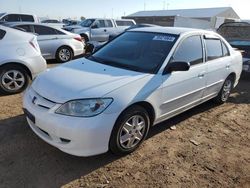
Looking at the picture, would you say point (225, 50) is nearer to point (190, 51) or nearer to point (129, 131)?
point (190, 51)

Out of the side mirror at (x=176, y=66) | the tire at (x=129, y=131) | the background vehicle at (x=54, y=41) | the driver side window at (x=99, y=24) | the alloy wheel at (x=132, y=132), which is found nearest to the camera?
the tire at (x=129, y=131)

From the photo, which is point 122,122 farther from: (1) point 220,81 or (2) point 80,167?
(1) point 220,81

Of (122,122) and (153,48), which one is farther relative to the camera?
(153,48)

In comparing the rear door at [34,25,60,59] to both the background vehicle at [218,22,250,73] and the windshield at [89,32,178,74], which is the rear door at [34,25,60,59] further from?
the background vehicle at [218,22,250,73]

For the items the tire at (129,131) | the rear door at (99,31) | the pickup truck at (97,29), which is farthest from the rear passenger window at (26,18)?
the tire at (129,131)

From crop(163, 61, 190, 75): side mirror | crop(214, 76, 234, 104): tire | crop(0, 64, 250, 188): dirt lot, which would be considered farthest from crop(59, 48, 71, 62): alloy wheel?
crop(163, 61, 190, 75): side mirror

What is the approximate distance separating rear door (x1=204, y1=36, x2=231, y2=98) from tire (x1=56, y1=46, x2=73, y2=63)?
625cm

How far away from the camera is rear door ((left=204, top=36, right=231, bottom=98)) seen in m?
4.96

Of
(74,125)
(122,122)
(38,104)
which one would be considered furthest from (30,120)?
(122,122)

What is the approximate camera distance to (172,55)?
4086mm

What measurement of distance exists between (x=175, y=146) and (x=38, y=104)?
2.05m

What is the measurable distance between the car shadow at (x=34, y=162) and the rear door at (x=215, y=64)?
163 centimetres

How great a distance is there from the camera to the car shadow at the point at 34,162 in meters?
3.11

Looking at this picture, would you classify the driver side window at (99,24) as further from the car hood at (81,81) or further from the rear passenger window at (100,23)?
the car hood at (81,81)
